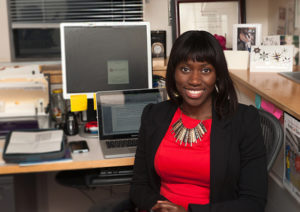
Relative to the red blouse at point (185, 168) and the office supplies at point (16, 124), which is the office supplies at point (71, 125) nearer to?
the office supplies at point (16, 124)

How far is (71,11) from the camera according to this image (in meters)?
3.06

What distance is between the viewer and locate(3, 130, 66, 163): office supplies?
5.74 feet

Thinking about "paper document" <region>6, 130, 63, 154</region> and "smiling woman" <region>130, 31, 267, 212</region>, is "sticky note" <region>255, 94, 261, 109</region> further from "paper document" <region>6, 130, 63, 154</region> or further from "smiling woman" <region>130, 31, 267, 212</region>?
"paper document" <region>6, 130, 63, 154</region>

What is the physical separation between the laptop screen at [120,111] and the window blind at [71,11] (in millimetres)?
1083

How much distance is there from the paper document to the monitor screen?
281 mm

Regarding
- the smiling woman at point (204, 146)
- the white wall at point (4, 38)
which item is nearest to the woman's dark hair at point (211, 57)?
the smiling woman at point (204, 146)

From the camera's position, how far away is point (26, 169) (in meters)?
1.74

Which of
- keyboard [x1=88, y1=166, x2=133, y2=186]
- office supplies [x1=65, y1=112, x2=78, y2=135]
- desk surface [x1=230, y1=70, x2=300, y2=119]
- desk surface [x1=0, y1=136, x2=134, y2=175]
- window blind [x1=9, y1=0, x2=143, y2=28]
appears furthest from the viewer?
window blind [x1=9, y1=0, x2=143, y2=28]

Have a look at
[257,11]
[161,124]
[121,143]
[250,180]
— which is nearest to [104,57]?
[121,143]

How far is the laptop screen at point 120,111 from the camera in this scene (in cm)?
201

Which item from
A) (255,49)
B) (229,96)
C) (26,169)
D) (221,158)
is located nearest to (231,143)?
(221,158)

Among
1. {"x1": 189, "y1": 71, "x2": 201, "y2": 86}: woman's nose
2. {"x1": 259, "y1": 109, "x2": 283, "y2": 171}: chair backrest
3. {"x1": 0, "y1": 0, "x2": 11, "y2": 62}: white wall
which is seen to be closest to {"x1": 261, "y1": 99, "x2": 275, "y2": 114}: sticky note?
{"x1": 259, "y1": 109, "x2": 283, "y2": 171}: chair backrest

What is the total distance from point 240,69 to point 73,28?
3.27 feet

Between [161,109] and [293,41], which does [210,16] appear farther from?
[161,109]
